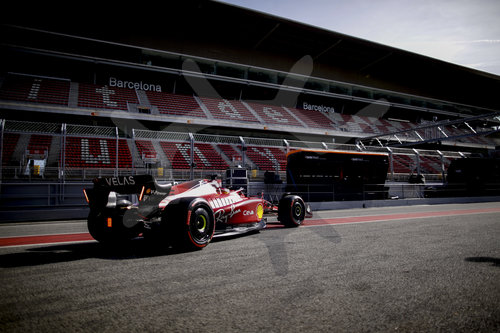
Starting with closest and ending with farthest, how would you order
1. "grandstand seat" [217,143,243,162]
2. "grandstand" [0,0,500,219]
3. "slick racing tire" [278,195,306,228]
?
"slick racing tire" [278,195,306,228] < "grandstand" [0,0,500,219] < "grandstand seat" [217,143,243,162]

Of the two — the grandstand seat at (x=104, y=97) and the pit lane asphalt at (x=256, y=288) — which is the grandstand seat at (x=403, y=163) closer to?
the pit lane asphalt at (x=256, y=288)

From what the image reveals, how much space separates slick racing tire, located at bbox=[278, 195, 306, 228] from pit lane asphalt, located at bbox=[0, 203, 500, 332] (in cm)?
242

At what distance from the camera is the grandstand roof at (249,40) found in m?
22.9

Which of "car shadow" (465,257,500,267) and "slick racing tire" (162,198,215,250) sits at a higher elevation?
"slick racing tire" (162,198,215,250)

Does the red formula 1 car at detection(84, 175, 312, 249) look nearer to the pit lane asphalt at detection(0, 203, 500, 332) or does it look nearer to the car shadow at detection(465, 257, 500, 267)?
the pit lane asphalt at detection(0, 203, 500, 332)

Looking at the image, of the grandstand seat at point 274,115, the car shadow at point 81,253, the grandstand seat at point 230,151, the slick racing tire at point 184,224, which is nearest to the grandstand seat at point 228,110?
the grandstand seat at point 274,115

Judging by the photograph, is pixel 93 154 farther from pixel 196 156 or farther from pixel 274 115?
pixel 274 115

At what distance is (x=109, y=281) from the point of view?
3100 mm

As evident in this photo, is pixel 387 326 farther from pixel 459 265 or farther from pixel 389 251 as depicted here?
pixel 389 251

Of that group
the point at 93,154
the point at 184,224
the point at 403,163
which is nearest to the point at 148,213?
the point at 184,224

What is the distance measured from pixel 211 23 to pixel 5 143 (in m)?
17.2

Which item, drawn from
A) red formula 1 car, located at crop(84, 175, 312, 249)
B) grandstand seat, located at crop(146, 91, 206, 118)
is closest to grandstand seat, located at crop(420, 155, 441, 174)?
grandstand seat, located at crop(146, 91, 206, 118)

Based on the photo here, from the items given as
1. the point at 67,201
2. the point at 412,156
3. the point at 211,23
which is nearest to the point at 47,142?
the point at 67,201

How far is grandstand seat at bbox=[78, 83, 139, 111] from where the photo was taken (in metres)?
20.3
